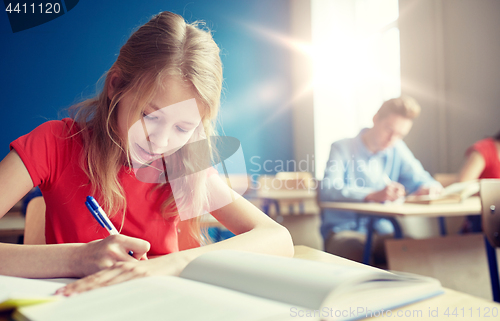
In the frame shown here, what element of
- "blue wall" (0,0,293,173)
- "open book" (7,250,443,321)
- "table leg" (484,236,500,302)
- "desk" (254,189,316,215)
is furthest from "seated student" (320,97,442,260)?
"open book" (7,250,443,321)

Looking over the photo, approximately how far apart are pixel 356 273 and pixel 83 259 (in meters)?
0.34

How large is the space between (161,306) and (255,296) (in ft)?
0.25

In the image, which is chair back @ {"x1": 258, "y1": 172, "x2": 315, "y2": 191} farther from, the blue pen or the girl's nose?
the blue pen

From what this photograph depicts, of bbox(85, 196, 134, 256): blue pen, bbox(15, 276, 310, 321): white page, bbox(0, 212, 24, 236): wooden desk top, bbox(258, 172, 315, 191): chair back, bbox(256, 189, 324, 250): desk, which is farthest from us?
bbox(258, 172, 315, 191): chair back

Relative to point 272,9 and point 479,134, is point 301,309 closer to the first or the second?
point 479,134

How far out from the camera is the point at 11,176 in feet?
2.07

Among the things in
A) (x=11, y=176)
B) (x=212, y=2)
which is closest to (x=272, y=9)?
(x=212, y=2)

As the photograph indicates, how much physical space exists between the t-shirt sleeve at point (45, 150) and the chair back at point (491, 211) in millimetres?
1267

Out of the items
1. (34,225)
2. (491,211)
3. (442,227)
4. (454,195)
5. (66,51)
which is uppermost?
(66,51)

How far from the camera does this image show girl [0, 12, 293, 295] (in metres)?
0.68

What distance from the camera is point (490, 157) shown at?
1.93 meters

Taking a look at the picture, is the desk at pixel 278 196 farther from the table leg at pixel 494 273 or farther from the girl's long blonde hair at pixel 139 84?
the girl's long blonde hair at pixel 139 84

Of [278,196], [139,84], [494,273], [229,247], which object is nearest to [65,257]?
[229,247]

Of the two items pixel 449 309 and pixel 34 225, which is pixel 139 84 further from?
pixel 449 309
